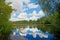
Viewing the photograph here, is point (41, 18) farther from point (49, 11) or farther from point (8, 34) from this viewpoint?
point (8, 34)

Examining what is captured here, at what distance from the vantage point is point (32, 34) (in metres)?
5.06

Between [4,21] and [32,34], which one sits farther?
[32,34]

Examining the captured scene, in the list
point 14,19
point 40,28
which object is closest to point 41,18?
point 40,28

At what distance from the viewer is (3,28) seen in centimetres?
476

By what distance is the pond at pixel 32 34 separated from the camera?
5.04 m

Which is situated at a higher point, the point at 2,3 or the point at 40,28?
the point at 2,3

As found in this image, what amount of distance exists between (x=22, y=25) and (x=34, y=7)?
430 mm

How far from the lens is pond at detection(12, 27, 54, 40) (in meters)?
5.04

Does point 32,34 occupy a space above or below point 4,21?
below

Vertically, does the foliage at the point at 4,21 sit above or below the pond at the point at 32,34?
above

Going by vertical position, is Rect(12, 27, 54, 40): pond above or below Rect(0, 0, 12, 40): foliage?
below

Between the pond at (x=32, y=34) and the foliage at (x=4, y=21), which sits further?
the pond at (x=32, y=34)

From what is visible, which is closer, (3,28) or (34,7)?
(3,28)

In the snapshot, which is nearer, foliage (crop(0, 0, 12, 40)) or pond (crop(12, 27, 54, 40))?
foliage (crop(0, 0, 12, 40))
